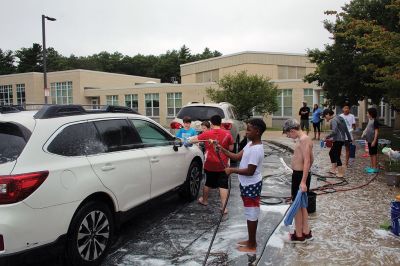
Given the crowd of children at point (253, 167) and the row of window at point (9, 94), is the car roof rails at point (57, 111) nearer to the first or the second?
the crowd of children at point (253, 167)

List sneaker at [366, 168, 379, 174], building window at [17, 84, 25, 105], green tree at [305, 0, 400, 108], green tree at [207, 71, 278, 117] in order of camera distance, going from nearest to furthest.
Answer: sneaker at [366, 168, 379, 174] → green tree at [305, 0, 400, 108] → green tree at [207, 71, 278, 117] → building window at [17, 84, 25, 105]

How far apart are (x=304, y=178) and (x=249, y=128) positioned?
989 mm

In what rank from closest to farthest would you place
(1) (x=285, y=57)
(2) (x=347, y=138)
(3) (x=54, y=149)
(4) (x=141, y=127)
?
(3) (x=54, y=149) → (4) (x=141, y=127) → (2) (x=347, y=138) → (1) (x=285, y=57)

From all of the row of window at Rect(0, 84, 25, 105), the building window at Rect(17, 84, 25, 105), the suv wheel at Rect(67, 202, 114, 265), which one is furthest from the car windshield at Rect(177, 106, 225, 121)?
the building window at Rect(17, 84, 25, 105)

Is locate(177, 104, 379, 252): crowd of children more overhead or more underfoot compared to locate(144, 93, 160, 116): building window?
more underfoot

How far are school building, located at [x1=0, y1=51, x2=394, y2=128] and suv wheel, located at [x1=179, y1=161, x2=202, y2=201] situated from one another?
2506 cm

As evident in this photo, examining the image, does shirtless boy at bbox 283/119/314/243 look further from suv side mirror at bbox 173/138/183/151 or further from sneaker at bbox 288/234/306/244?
suv side mirror at bbox 173/138/183/151

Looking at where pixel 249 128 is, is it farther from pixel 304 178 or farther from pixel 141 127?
pixel 141 127

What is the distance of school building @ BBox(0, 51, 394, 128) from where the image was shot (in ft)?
122

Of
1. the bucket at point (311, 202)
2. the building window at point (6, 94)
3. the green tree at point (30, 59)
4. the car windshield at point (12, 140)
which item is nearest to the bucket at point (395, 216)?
the bucket at point (311, 202)

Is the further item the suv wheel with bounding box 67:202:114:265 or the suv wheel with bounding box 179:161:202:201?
the suv wheel with bounding box 179:161:202:201

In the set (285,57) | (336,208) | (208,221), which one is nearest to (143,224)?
(208,221)

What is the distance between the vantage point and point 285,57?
4762 centimetres

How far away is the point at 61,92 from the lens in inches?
2191
